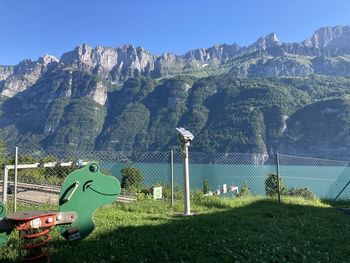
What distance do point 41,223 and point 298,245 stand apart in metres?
4.33

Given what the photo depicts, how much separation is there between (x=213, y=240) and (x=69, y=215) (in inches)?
98.0

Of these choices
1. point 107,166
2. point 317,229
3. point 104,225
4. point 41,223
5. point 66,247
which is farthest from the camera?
point 107,166

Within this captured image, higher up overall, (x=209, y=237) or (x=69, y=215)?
(x=69, y=215)

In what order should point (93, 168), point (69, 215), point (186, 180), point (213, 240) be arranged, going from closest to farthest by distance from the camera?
1. point (69, 215)
2. point (93, 168)
3. point (213, 240)
4. point (186, 180)

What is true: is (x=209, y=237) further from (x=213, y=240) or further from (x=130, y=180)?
(x=130, y=180)

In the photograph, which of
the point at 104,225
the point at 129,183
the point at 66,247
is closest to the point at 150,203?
the point at 104,225

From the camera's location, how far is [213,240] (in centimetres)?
657

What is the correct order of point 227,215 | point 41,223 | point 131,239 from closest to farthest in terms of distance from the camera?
point 41,223, point 131,239, point 227,215

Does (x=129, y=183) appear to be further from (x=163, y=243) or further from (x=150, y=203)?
(x=163, y=243)

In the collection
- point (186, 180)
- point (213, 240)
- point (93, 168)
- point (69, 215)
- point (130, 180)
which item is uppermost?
point (93, 168)

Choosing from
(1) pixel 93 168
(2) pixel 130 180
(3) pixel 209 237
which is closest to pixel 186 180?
(3) pixel 209 237

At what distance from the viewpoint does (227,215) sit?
952 centimetres

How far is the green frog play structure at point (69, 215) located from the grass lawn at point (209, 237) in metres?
0.32

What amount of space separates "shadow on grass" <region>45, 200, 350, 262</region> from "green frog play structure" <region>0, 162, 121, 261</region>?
0.34m
